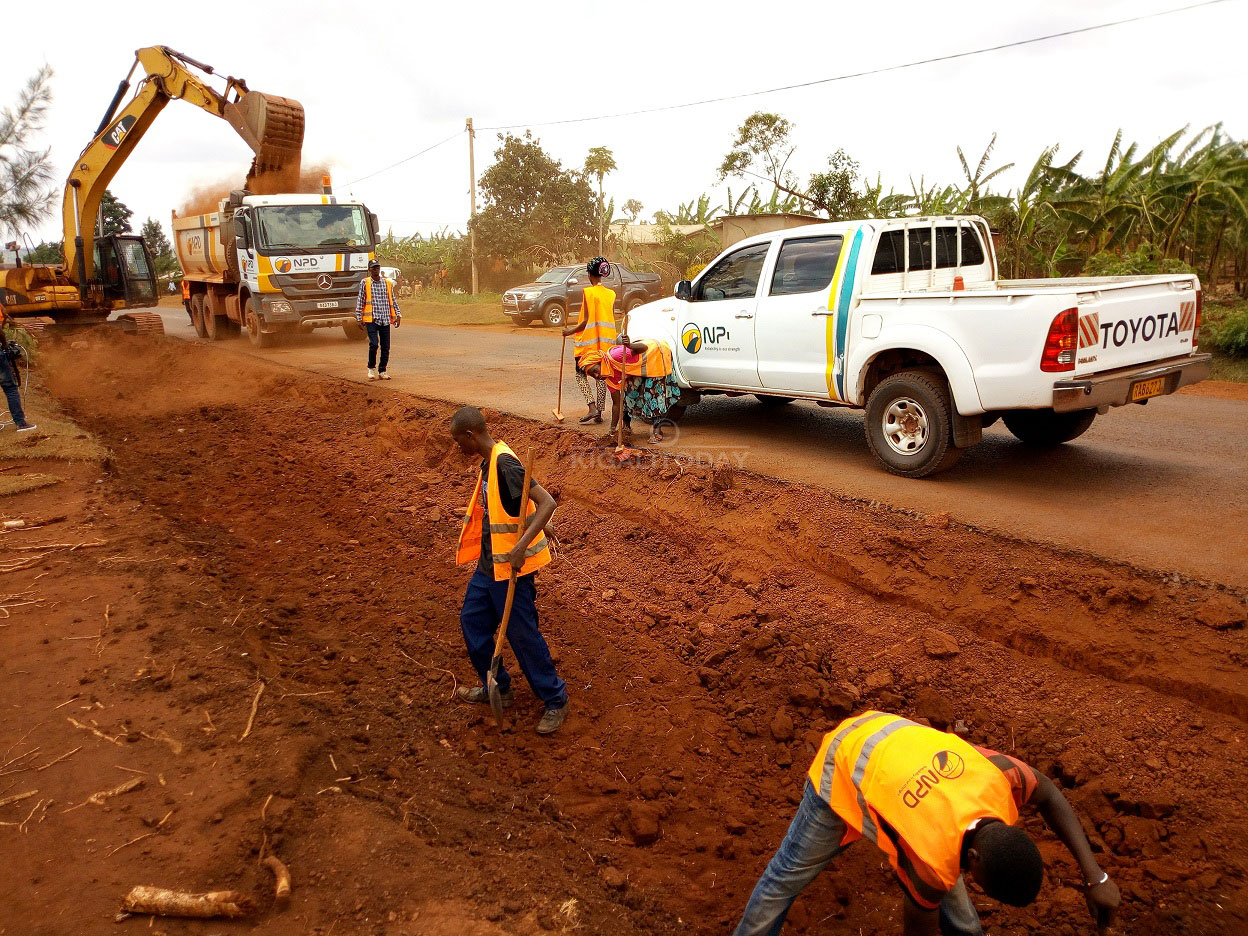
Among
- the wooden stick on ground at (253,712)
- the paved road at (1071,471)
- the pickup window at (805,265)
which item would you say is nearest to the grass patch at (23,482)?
the paved road at (1071,471)

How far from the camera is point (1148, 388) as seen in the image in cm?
565

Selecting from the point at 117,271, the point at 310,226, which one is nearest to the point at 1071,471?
the point at 310,226

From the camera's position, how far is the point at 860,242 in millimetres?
6582

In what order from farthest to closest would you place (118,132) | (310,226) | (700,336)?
(118,132)
(310,226)
(700,336)

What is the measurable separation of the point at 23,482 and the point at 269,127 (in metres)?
11.0

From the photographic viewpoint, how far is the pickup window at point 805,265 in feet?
22.1

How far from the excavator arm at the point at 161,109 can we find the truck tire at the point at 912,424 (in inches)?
566

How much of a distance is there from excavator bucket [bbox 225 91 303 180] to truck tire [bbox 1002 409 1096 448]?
14.9 metres

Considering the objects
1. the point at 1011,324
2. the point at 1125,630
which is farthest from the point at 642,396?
the point at 1125,630

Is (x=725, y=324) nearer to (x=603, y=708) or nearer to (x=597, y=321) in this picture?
(x=597, y=321)

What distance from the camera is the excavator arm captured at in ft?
52.6

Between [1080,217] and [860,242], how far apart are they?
41.2 ft

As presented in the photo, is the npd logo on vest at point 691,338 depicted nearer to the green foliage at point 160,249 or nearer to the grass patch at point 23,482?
the grass patch at point 23,482

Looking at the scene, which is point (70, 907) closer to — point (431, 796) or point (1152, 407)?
point (431, 796)
